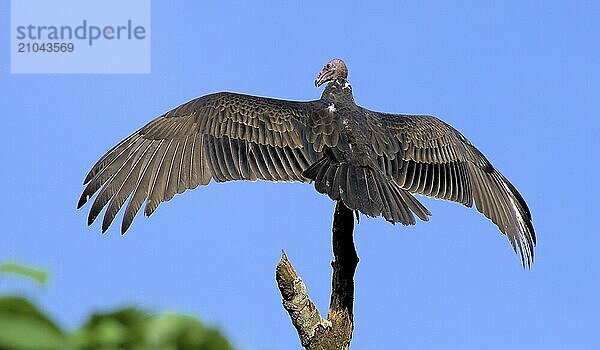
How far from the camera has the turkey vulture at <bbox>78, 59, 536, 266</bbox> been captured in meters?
8.09

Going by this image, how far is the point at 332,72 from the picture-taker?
9.78 meters

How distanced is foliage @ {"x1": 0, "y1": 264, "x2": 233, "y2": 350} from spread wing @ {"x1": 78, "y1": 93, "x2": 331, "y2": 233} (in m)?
7.06

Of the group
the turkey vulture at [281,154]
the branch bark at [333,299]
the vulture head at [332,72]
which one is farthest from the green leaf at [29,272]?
the vulture head at [332,72]

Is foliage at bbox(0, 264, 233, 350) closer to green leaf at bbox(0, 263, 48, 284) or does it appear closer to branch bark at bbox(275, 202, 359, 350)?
green leaf at bbox(0, 263, 48, 284)

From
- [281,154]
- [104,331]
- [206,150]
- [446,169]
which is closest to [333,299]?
[281,154]

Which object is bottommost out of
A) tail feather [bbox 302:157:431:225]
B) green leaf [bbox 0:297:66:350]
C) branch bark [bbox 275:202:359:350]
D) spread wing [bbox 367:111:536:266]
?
green leaf [bbox 0:297:66:350]

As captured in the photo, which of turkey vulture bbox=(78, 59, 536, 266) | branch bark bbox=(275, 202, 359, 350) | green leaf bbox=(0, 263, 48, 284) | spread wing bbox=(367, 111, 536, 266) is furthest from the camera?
spread wing bbox=(367, 111, 536, 266)

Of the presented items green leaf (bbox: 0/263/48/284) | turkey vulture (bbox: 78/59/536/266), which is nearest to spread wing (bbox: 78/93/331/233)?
turkey vulture (bbox: 78/59/536/266)

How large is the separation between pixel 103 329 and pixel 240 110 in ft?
26.1

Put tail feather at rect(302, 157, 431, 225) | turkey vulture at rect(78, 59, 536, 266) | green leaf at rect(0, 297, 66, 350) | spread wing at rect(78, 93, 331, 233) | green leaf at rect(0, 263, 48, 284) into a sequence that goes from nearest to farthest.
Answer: green leaf at rect(0, 297, 66, 350), green leaf at rect(0, 263, 48, 284), tail feather at rect(302, 157, 431, 225), turkey vulture at rect(78, 59, 536, 266), spread wing at rect(78, 93, 331, 233)

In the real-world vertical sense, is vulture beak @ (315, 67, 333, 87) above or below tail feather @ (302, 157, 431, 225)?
above

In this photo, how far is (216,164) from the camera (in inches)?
338

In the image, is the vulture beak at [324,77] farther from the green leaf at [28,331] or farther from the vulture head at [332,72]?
the green leaf at [28,331]

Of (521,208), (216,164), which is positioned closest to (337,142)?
(216,164)
